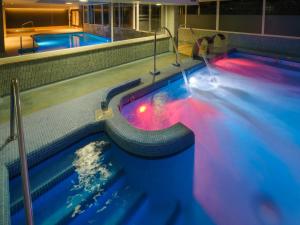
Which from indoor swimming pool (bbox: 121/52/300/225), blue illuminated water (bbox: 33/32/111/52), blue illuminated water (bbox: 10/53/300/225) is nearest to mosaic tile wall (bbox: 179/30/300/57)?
indoor swimming pool (bbox: 121/52/300/225)

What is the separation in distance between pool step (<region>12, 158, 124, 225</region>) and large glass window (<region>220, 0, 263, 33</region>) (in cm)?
876

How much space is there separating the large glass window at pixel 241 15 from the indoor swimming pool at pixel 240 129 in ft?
8.13

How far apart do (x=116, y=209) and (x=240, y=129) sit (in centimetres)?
285

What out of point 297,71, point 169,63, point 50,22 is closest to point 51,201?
point 169,63

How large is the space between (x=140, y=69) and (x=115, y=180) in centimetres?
379

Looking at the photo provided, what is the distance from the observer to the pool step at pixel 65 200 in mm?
2051

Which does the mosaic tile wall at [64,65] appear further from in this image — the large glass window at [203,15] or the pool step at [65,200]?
the large glass window at [203,15]

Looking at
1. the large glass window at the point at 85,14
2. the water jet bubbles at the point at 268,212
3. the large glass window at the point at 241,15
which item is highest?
the large glass window at the point at 85,14

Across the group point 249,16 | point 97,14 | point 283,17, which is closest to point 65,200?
point 283,17

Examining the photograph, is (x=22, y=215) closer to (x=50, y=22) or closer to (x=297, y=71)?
(x=297, y=71)

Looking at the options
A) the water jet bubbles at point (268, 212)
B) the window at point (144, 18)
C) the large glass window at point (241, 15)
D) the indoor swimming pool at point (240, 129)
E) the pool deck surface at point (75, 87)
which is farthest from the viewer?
the window at point (144, 18)

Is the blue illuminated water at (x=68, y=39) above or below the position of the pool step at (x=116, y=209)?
above

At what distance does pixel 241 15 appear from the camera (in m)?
9.87

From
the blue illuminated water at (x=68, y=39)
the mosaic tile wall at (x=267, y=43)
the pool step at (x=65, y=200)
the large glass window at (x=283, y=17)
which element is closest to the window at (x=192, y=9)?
the mosaic tile wall at (x=267, y=43)
